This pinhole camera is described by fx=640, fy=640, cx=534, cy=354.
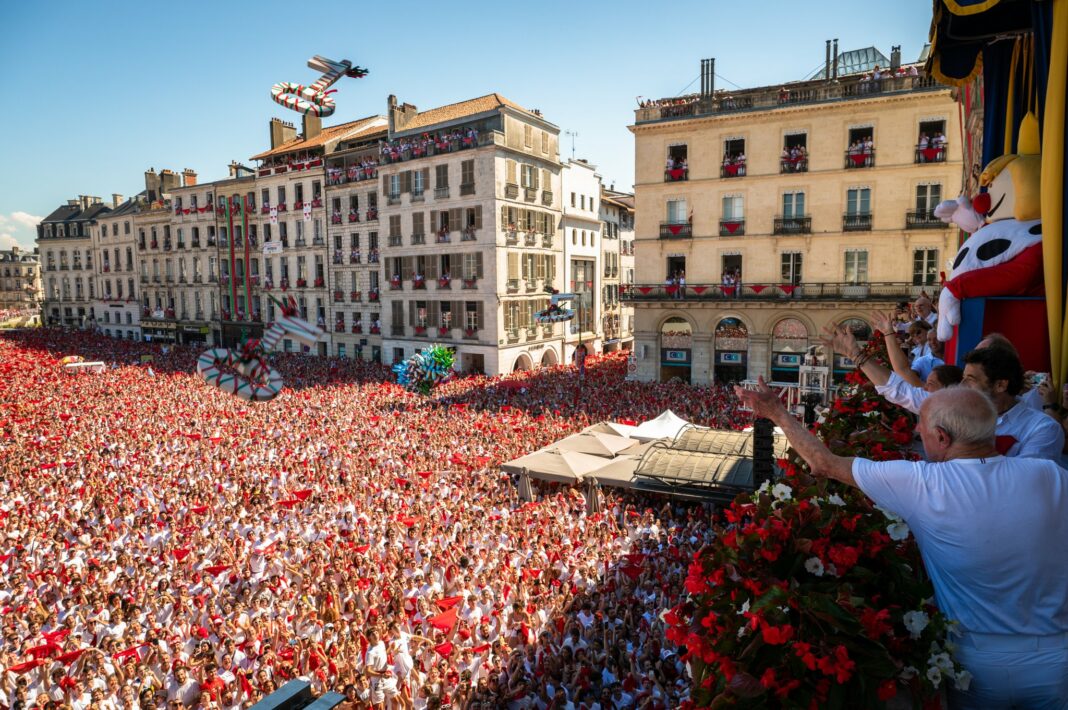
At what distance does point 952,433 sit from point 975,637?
106cm

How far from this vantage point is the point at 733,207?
3288cm

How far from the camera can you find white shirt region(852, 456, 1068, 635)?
Answer: 9.90 feet

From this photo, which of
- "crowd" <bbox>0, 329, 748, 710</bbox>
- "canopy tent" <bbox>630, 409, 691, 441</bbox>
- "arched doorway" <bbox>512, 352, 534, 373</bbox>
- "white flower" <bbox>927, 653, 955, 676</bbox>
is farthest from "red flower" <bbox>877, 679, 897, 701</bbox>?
"arched doorway" <bbox>512, 352, 534, 373</bbox>

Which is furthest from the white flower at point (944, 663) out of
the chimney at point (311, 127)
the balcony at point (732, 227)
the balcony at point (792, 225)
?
the chimney at point (311, 127)

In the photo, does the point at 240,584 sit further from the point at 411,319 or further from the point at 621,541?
the point at 411,319

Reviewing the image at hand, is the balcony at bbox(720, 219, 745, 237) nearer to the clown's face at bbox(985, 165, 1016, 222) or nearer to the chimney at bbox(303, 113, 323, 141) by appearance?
the clown's face at bbox(985, 165, 1016, 222)

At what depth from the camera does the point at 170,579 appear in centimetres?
1178

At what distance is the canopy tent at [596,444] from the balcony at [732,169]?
18419 millimetres

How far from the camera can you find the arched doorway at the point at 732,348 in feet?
109

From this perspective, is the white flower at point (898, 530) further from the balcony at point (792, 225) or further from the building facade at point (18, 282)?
the building facade at point (18, 282)

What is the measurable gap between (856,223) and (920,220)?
259 cm

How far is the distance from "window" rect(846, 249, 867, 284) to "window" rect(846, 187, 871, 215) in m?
1.83

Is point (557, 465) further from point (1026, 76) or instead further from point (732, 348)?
point (732, 348)

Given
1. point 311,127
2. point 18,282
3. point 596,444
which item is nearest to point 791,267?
point 596,444
